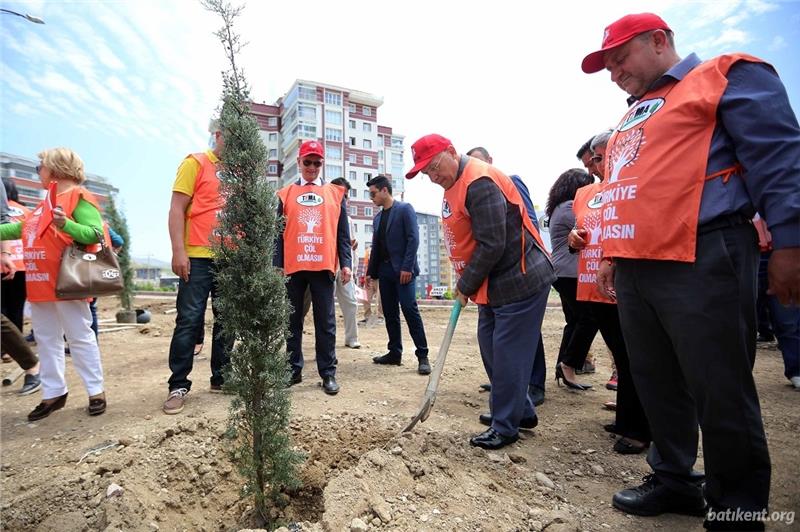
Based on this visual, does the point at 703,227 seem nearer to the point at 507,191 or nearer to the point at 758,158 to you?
Result: the point at 758,158

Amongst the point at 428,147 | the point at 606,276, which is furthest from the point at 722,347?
the point at 428,147

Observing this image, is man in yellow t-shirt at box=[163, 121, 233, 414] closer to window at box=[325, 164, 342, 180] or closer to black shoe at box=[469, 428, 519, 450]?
black shoe at box=[469, 428, 519, 450]

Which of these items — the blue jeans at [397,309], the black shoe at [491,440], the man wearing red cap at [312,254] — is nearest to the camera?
the black shoe at [491,440]

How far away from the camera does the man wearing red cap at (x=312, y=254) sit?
3.97 m

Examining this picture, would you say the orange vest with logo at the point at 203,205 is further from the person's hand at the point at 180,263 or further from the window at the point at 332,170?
the window at the point at 332,170

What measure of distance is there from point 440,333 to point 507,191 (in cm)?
599

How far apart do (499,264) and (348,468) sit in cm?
164

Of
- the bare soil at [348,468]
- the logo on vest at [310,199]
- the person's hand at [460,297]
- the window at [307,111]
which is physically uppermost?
the window at [307,111]

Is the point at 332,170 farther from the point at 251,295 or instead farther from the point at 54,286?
the point at 251,295

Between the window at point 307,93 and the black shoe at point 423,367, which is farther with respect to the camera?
the window at point 307,93

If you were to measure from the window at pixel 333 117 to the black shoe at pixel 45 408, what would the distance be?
4662 cm

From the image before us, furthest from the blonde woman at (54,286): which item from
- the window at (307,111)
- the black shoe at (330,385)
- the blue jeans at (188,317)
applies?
the window at (307,111)

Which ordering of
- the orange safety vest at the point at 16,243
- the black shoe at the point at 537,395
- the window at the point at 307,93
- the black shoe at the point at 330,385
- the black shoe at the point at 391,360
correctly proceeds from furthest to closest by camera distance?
the window at the point at 307,93
the black shoe at the point at 391,360
the orange safety vest at the point at 16,243
the black shoe at the point at 330,385
the black shoe at the point at 537,395

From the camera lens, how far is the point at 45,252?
11.0 ft
